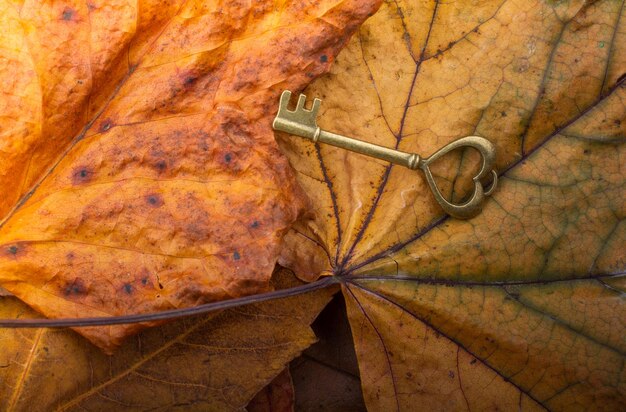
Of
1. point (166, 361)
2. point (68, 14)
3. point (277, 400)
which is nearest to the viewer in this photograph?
point (68, 14)

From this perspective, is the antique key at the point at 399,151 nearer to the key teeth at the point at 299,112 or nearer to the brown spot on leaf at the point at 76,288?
the key teeth at the point at 299,112

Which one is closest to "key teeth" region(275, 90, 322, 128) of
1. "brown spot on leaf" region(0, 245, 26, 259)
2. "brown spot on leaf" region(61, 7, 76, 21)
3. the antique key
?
the antique key

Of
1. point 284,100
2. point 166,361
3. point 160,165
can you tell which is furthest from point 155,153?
point 166,361

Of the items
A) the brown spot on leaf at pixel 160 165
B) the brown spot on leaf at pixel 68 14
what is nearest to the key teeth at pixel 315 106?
the brown spot on leaf at pixel 160 165

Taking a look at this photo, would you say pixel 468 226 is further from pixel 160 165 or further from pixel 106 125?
pixel 106 125

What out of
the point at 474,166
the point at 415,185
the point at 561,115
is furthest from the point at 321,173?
the point at 561,115

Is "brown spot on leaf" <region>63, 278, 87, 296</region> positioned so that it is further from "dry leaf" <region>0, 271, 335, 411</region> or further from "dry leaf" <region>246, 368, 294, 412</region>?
"dry leaf" <region>246, 368, 294, 412</region>

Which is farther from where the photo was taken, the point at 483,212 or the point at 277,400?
the point at 277,400
